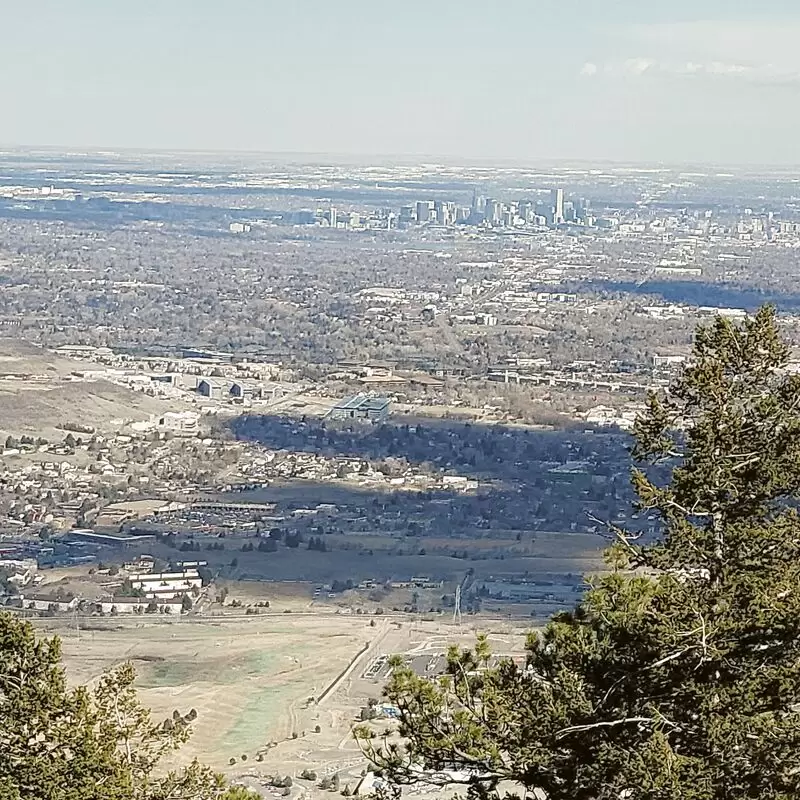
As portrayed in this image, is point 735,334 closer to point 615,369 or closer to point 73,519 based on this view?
point 73,519

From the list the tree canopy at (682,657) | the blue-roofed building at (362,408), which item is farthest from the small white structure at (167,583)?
the tree canopy at (682,657)

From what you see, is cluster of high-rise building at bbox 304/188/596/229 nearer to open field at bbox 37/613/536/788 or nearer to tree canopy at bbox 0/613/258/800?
open field at bbox 37/613/536/788

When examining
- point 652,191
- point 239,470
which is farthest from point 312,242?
point 239,470

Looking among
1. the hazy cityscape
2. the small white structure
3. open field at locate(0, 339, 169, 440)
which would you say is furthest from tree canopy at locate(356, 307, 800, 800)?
open field at locate(0, 339, 169, 440)

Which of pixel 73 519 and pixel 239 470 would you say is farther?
pixel 239 470

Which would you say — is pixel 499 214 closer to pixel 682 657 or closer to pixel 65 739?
pixel 65 739

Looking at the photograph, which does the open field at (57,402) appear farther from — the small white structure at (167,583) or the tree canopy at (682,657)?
the tree canopy at (682,657)

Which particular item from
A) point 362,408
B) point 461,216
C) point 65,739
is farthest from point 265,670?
point 461,216
